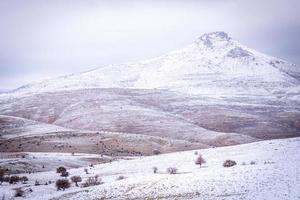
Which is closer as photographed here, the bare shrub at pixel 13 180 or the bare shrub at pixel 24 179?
the bare shrub at pixel 13 180

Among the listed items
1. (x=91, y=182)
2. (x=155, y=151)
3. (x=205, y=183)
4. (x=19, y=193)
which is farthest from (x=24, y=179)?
(x=155, y=151)

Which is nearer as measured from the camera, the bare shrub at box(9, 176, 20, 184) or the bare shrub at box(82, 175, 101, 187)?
the bare shrub at box(82, 175, 101, 187)

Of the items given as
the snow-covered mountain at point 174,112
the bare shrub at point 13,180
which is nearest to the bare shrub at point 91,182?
the bare shrub at point 13,180

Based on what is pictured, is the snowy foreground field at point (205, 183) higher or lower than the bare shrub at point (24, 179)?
higher

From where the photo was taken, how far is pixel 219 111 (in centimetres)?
13350

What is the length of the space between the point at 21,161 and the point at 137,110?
7759 centimetres

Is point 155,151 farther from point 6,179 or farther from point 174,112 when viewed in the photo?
point 174,112

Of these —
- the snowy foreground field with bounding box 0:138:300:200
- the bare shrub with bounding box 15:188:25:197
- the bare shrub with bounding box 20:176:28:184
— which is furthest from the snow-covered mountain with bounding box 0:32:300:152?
the bare shrub with bounding box 15:188:25:197

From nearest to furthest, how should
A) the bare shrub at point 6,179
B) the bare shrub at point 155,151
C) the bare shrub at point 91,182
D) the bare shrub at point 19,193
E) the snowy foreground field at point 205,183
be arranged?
1. the snowy foreground field at point 205,183
2. the bare shrub at point 19,193
3. the bare shrub at point 91,182
4. the bare shrub at point 6,179
5. the bare shrub at point 155,151

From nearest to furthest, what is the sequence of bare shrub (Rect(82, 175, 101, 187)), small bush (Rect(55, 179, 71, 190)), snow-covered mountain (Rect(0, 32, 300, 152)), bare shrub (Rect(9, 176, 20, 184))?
small bush (Rect(55, 179, 71, 190)) → bare shrub (Rect(82, 175, 101, 187)) → bare shrub (Rect(9, 176, 20, 184)) → snow-covered mountain (Rect(0, 32, 300, 152))

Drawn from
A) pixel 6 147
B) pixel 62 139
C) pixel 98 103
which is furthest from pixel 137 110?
pixel 6 147

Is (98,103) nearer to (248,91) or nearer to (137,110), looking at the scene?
(137,110)

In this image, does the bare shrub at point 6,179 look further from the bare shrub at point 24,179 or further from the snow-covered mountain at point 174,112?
the snow-covered mountain at point 174,112

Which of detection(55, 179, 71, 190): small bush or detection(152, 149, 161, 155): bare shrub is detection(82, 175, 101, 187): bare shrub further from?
detection(152, 149, 161, 155): bare shrub
